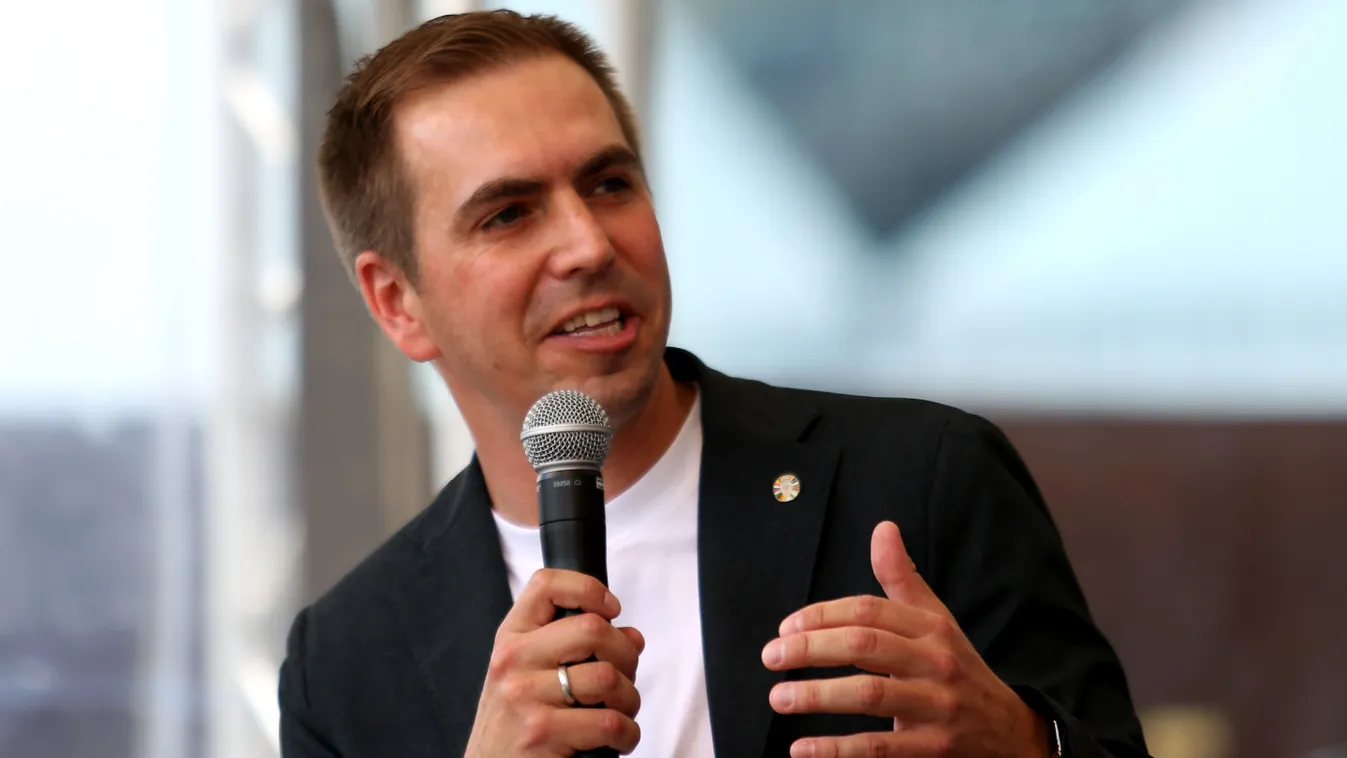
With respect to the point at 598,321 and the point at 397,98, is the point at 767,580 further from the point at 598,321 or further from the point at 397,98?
the point at 397,98

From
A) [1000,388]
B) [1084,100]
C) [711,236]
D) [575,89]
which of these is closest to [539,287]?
[575,89]

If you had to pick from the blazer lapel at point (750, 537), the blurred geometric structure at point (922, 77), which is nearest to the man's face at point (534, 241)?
the blazer lapel at point (750, 537)

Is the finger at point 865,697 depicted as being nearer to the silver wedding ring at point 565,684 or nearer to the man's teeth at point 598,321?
the silver wedding ring at point 565,684

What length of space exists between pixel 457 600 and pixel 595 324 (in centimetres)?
40

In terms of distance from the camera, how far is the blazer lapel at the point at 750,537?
1468 millimetres

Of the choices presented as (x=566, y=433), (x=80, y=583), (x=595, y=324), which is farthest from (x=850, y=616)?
(x=80, y=583)

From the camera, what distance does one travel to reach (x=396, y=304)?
178 cm

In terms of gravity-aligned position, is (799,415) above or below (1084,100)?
below

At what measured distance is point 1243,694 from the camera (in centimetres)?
375

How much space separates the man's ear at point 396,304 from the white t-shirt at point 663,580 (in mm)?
249

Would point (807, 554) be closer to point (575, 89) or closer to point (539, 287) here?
→ point (539, 287)

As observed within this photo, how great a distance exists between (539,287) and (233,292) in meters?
1.63

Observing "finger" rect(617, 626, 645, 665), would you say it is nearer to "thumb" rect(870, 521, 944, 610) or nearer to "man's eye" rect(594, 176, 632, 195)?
"thumb" rect(870, 521, 944, 610)

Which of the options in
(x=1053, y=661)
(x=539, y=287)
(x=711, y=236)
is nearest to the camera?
(x=1053, y=661)
